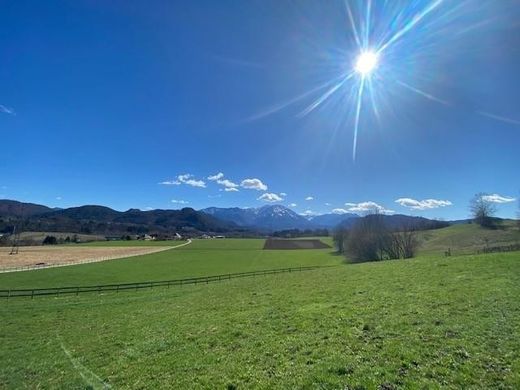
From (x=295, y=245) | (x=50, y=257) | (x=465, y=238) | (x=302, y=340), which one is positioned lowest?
(x=50, y=257)

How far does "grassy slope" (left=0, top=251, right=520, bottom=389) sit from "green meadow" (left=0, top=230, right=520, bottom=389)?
0.18 feet

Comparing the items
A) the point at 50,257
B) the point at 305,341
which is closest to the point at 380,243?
the point at 305,341

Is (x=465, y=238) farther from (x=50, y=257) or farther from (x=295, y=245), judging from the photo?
(x=50, y=257)

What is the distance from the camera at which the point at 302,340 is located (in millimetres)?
12773

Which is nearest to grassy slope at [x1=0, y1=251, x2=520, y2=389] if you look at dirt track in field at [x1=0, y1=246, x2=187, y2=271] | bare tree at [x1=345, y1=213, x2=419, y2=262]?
bare tree at [x1=345, y1=213, x2=419, y2=262]

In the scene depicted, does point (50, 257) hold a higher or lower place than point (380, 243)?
lower

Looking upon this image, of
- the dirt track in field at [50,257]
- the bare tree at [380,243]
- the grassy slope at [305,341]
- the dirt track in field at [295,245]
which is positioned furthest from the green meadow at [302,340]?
the dirt track in field at [295,245]

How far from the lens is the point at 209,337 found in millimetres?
15344

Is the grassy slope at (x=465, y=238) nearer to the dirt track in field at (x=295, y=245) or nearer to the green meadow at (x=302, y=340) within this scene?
the dirt track in field at (x=295, y=245)

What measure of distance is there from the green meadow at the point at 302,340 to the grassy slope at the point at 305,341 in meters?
0.05

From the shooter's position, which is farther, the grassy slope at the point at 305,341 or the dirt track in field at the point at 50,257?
the dirt track in field at the point at 50,257

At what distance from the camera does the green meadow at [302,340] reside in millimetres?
9195

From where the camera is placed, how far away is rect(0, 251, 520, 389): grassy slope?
9202 millimetres

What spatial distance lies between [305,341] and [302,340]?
21 cm
